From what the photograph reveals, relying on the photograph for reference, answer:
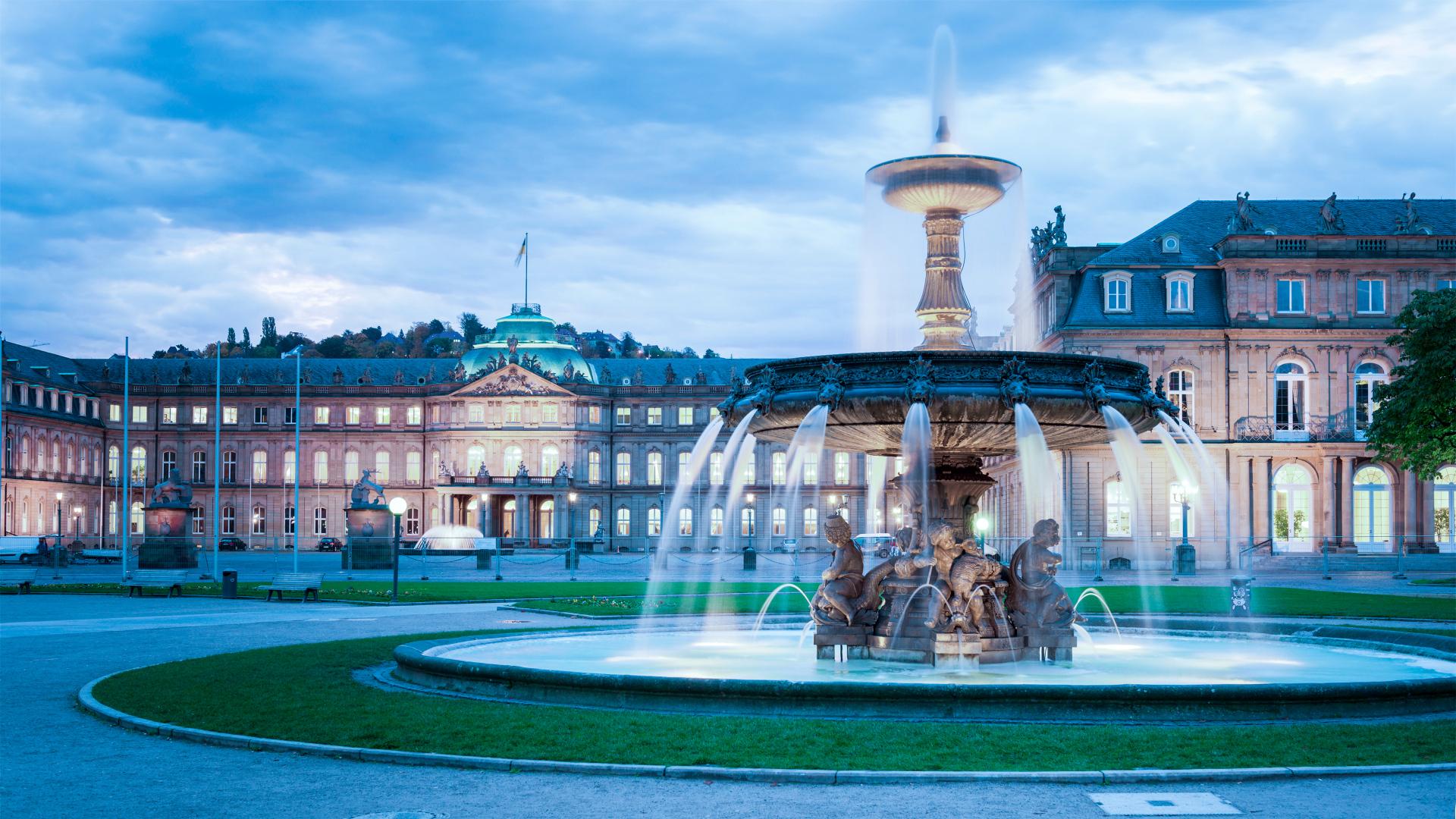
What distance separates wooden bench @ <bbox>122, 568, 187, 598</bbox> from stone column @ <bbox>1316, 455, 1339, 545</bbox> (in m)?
46.8

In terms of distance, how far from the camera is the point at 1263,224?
64375mm

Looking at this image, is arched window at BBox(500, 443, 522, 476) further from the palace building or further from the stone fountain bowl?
the stone fountain bowl

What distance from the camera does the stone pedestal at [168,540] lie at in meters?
54.5

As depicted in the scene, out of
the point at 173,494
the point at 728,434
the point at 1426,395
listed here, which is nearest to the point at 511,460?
the point at 173,494

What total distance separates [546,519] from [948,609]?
9562 centimetres

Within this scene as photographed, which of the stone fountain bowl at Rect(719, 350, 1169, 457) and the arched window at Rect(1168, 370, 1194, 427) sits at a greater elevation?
the arched window at Rect(1168, 370, 1194, 427)

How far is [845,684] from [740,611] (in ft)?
48.9

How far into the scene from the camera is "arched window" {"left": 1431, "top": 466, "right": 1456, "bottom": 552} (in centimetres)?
6138

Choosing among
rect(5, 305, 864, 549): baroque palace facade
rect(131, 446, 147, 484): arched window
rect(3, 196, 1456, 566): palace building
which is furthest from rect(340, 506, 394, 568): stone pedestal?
rect(131, 446, 147, 484): arched window

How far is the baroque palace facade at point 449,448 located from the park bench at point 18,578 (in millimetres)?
49622

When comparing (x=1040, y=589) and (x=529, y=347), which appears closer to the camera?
(x=1040, y=589)

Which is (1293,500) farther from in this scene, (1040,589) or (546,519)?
(546,519)

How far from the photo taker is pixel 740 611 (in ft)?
87.2

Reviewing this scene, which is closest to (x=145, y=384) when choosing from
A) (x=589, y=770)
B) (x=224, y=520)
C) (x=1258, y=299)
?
(x=224, y=520)
